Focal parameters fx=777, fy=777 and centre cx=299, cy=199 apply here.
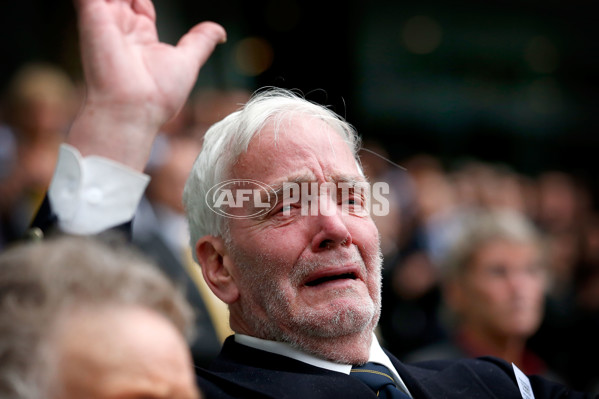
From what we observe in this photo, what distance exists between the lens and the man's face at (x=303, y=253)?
233 centimetres

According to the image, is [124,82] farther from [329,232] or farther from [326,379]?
[326,379]

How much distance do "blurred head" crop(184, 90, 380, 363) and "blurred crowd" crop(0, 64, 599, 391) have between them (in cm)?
67

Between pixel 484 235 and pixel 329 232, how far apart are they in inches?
87.0

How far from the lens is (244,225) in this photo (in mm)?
2475

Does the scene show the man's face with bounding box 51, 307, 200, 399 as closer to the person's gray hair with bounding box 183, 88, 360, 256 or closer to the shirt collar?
the shirt collar

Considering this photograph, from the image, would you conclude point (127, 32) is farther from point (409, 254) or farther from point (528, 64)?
point (528, 64)

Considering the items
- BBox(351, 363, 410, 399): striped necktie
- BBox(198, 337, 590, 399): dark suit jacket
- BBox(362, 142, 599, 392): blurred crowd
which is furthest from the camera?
BBox(362, 142, 599, 392): blurred crowd

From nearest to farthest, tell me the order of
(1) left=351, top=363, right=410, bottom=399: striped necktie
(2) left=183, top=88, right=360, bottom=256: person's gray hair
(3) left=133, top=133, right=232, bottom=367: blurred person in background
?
1. (1) left=351, top=363, right=410, bottom=399: striped necktie
2. (2) left=183, top=88, right=360, bottom=256: person's gray hair
3. (3) left=133, top=133, right=232, bottom=367: blurred person in background

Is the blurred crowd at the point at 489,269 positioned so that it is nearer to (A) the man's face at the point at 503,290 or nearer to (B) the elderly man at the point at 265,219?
(A) the man's face at the point at 503,290

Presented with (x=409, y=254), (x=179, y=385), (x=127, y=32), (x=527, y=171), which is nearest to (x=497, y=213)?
(x=409, y=254)

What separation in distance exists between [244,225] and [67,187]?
0.56 metres

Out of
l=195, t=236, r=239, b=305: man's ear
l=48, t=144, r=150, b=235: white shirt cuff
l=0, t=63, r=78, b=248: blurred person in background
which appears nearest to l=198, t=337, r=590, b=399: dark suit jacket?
l=195, t=236, r=239, b=305: man's ear

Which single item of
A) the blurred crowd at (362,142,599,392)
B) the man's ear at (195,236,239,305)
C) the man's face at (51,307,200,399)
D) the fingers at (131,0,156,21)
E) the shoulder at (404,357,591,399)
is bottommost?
the blurred crowd at (362,142,599,392)

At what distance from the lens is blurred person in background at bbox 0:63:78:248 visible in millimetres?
4188
